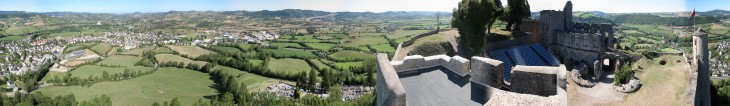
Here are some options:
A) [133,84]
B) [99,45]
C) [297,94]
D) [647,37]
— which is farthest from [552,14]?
[99,45]

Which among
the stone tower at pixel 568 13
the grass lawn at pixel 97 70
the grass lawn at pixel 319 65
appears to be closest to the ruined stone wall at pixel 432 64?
the stone tower at pixel 568 13

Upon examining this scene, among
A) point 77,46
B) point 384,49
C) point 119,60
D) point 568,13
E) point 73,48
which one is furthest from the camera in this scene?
point 77,46

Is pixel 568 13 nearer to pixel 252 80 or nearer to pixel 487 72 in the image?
pixel 487 72

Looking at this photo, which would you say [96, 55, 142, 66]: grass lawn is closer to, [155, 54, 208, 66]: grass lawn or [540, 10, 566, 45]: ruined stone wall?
[155, 54, 208, 66]: grass lawn

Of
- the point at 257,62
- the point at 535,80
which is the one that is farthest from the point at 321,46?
the point at 535,80

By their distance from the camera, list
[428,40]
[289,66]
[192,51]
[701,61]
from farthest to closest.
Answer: [192,51] → [289,66] → [428,40] → [701,61]

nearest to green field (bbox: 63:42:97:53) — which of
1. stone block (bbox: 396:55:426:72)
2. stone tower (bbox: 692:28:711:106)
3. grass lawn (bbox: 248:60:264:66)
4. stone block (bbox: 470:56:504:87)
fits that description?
grass lawn (bbox: 248:60:264:66)
